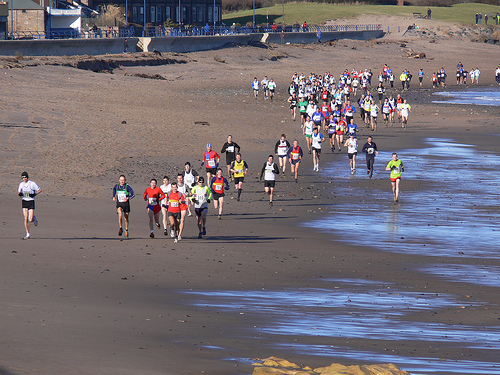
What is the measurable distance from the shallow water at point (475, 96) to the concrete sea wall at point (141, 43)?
2382cm

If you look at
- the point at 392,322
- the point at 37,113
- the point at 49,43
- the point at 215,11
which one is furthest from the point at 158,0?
the point at 392,322

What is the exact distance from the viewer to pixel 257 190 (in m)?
22.2

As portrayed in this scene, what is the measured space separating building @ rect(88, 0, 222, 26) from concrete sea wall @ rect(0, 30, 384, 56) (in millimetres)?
9578

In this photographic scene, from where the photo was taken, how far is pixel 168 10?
9056 centimetres

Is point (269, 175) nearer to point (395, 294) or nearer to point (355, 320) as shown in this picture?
point (395, 294)

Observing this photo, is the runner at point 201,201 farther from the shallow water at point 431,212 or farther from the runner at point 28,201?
the runner at point 28,201

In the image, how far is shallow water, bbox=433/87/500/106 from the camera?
49781 mm

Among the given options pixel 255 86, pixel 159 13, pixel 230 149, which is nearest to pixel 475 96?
pixel 255 86

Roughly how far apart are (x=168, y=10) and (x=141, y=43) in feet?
93.0

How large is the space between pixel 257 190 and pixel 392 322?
1264 centimetres

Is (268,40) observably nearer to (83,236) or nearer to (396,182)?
(396,182)

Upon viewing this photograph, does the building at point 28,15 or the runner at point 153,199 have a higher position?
the building at point 28,15

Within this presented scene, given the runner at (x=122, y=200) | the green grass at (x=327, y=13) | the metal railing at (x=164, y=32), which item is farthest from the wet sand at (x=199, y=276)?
the green grass at (x=327, y=13)

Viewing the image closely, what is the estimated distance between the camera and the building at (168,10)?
86.6 meters
